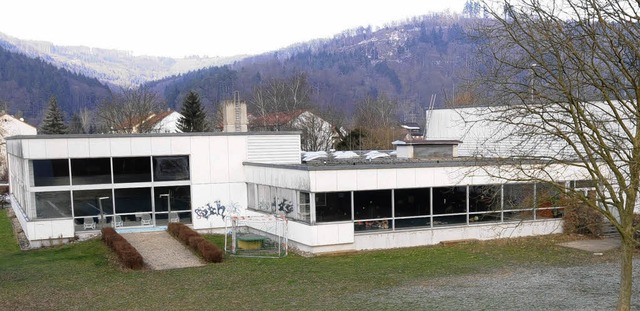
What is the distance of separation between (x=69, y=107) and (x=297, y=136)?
456 ft

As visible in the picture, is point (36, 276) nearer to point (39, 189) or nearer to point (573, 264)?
point (39, 189)

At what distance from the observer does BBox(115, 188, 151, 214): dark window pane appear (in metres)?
26.2

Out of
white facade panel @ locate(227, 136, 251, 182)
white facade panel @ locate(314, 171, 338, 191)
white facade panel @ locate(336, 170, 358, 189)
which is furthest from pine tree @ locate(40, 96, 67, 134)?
white facade panel @ locate(336, 170, 358, 189)

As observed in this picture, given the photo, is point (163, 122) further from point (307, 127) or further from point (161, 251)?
point (161, 251)

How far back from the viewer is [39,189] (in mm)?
24547

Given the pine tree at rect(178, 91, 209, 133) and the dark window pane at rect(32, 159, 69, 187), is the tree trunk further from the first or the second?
the pine tree at rect(178, 91, 209, 133)

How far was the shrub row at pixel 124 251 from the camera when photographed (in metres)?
19.7

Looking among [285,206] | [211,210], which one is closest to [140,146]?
[211,210]

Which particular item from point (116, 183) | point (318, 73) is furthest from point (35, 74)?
point (116, 183)

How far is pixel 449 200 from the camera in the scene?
23203mm

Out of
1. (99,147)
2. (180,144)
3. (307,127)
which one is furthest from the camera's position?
(307,127)

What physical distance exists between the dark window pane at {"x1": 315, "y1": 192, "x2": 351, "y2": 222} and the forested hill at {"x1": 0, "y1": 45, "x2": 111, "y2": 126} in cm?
12897

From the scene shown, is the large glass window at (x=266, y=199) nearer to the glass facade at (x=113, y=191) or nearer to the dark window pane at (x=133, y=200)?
the glass facade at (x=113, y=191)

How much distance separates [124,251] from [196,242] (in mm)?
2800
